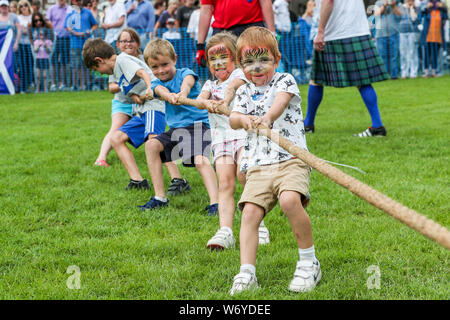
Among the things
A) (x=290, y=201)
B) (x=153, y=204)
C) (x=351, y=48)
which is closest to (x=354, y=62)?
(x=351, y=48)

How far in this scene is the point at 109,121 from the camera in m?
8.80

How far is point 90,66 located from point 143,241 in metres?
2.22

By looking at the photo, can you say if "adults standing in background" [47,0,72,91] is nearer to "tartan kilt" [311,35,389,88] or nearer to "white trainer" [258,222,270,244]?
"tartan kilt" [311,35,389,88]

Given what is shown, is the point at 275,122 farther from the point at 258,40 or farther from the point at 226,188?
the point at 226,188

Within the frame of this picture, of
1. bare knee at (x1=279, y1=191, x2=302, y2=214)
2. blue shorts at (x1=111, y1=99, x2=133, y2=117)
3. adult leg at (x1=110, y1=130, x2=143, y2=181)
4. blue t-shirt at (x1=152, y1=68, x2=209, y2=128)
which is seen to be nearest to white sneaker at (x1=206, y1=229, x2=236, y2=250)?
bare knee at (x1=279, y1=191, x2=302, y2=214)

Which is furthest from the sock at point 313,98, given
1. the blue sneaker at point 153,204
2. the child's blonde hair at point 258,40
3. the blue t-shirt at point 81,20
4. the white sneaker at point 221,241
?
the blue t-shirt at point 81,20

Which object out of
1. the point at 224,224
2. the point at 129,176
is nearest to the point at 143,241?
the point at 224,224

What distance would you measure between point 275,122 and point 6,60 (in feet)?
35.2

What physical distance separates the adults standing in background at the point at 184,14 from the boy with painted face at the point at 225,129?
9.29m

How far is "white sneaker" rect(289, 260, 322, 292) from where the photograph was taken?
9.07ft

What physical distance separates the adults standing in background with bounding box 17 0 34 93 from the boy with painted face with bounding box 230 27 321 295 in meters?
10.9

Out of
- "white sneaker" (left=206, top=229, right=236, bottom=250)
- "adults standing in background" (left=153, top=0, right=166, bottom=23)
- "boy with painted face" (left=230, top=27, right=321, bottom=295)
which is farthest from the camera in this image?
"adults standing in background" (left=153, top=0, right=166, bottom=23)

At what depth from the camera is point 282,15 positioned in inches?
514
